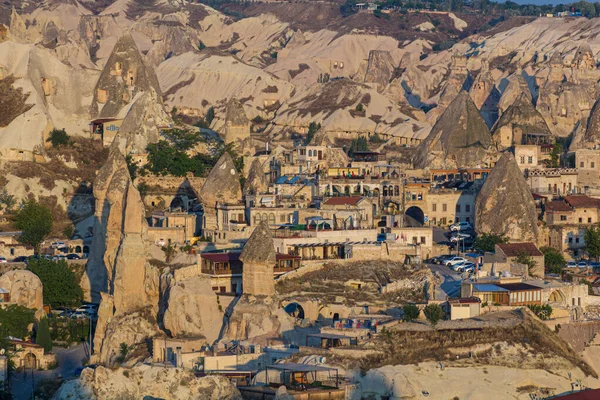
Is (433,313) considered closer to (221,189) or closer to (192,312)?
(192,312)

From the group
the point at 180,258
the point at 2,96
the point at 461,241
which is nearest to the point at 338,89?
the point at 2,96

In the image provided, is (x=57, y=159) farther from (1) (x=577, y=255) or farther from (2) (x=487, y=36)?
(2) (x=487, y=36)

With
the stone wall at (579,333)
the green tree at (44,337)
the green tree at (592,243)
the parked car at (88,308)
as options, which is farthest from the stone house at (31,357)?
the green tree at (592,243)

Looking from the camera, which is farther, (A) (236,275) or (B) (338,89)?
(B) (338,89)

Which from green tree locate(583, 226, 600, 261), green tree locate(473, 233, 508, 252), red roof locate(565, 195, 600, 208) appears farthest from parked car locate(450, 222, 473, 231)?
green tree locate(583, 226, 600, 261)

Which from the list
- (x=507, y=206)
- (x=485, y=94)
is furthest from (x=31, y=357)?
(x=485, y=94)

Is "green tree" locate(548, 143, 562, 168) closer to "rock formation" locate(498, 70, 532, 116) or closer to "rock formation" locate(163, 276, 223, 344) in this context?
"rock formation" locate(498, 70, 532, 116)
